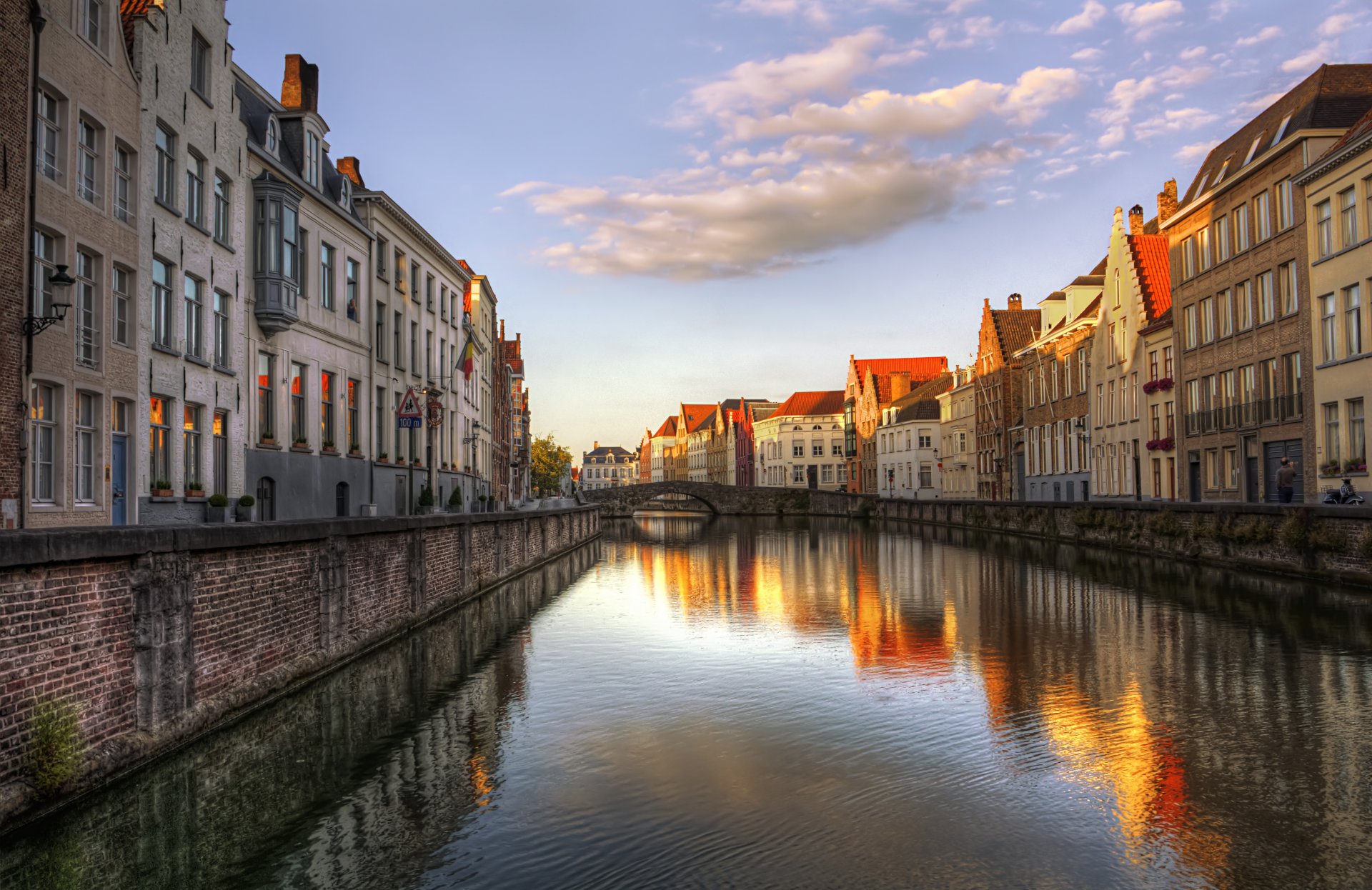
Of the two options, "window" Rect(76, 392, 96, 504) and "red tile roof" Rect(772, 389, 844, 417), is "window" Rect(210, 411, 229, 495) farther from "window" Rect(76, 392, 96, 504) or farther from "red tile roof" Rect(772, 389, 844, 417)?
"red tile roof" Rect(772, 389, 844, 417)

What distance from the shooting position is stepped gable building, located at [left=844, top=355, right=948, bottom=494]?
108 metres

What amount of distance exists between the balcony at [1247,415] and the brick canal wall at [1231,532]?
5152mm

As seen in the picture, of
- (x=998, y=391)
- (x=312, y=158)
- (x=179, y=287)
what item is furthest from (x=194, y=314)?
(x=998, y=391)

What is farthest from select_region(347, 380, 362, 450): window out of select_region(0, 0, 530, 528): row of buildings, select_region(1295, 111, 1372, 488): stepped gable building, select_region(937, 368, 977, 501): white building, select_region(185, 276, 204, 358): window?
select_region(937, 368, 977, 501): white building

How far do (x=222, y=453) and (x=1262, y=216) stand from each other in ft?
107

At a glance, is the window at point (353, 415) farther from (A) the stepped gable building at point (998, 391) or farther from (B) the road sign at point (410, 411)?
(A) the stepped gable building at point (998, 391)

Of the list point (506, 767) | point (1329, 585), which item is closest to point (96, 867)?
point (506, 767)

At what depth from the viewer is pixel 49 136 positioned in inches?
714

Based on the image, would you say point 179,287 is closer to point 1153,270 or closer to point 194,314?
point 194,314

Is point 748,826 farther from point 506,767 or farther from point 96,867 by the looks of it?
point 96,867

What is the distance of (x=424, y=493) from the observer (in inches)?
1332

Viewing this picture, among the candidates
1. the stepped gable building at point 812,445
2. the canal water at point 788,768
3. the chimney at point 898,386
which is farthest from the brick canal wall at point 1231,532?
the stepped gable building at point 812,445

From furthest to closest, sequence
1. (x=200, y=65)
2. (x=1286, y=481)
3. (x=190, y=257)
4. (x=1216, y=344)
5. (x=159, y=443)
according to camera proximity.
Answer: (x=1216, y=344) → (x=1286, y=481) → (x=200, y=65) → (x=190, y=257) → (x=159, y=443)

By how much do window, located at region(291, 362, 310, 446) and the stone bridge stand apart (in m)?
61.5
